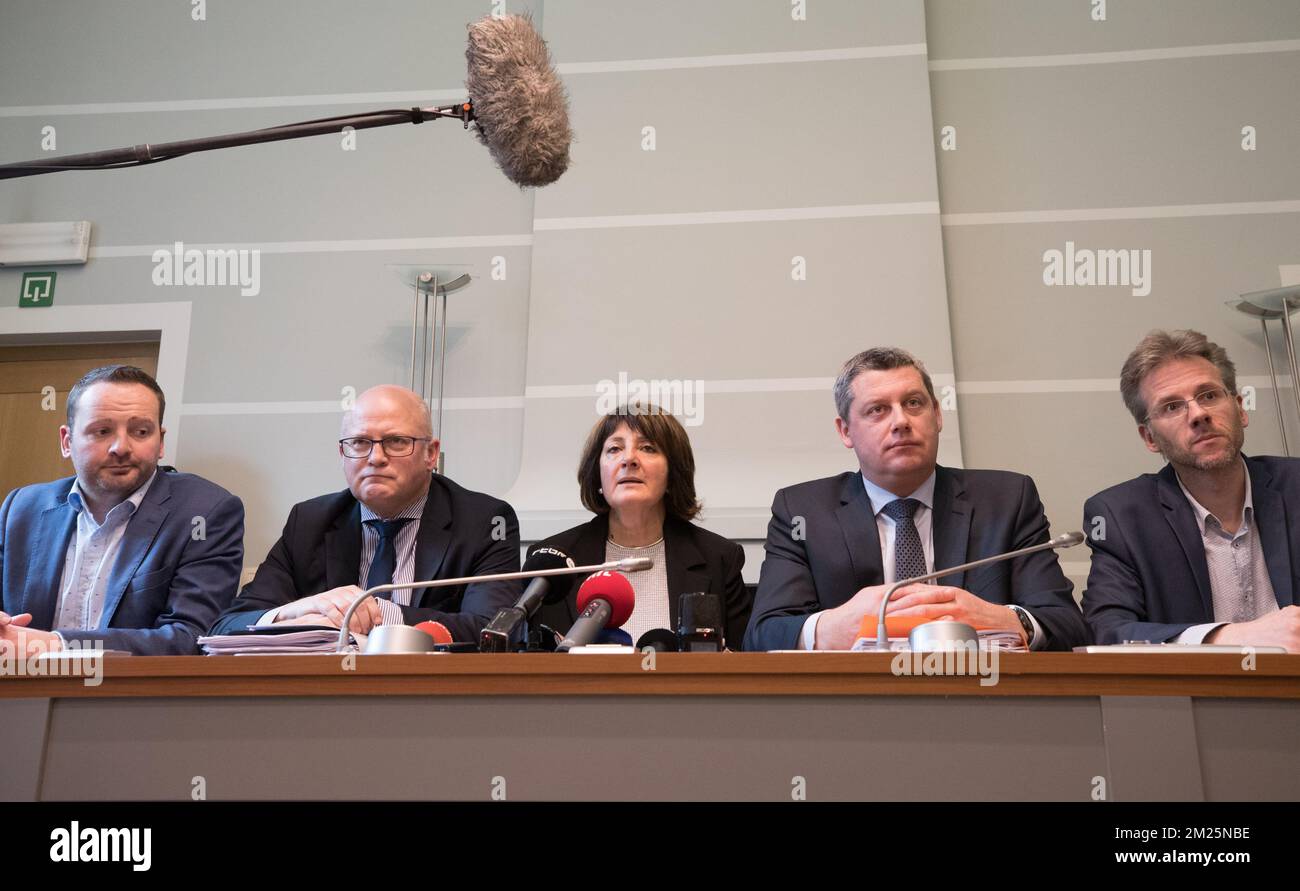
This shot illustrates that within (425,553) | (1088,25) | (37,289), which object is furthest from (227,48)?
(1088,25)

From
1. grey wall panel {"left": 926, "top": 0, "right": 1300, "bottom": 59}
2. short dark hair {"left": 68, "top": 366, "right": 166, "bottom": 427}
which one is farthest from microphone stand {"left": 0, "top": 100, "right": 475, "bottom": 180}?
grey wall panel {"left": 926, "top": 0, "right": 1300, "bottom": 59}

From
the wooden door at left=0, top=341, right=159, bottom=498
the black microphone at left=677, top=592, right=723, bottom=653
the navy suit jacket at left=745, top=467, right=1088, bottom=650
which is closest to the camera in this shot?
the black microphone at left=677, top=592, right=723, bottom=653

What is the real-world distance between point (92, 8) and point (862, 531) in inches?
156

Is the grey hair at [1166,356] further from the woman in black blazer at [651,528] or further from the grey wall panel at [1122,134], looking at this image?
the grey wall panel at [1122,134]

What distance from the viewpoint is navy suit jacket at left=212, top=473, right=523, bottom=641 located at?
105 inches

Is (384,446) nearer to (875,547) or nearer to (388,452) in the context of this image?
(388,452)

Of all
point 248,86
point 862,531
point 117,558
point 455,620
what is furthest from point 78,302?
point 862,531

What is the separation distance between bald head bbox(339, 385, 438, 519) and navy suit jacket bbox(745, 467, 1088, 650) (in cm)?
92

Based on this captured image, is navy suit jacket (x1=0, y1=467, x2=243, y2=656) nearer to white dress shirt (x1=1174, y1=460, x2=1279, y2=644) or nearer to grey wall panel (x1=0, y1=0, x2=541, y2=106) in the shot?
grey wall panel (x1=0, y1=0, x2=541, y2=106)

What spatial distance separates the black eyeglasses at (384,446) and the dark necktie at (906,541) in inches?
47.1

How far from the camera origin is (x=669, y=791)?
1.41 m

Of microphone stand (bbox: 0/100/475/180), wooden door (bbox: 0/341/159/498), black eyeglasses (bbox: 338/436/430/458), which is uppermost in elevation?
wooden door (bbox: 0/341/159/498)
